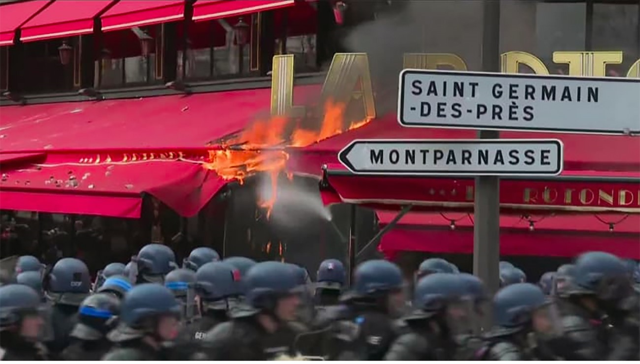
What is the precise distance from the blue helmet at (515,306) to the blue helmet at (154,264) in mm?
3181

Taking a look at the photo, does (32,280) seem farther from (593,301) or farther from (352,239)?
(352,239)

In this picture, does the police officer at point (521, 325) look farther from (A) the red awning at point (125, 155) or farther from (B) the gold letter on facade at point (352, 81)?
(B) the gold letter on facade at point (352, 81)

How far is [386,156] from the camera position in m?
4.28

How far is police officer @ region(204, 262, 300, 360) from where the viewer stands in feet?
12.8

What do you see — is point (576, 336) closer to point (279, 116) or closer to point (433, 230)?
point (433, 230)

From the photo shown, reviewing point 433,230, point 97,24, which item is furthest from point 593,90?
point 97,24

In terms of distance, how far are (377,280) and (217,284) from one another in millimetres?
928

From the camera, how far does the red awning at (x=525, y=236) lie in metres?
7.92

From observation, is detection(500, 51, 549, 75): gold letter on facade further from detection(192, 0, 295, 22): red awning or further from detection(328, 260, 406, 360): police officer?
detection(328, 260, 406, 360): police officer

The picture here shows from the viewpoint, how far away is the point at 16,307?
153 inches

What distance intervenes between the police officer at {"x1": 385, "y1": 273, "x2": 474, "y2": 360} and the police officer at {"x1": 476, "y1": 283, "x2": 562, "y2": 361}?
15 centimetres

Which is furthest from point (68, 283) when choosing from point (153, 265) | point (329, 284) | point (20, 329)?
point (329, 284)

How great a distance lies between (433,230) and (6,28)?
9030 mm

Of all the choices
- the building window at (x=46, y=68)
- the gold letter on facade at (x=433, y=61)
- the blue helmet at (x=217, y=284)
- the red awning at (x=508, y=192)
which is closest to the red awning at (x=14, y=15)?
the building window at (x=46, y=68)
